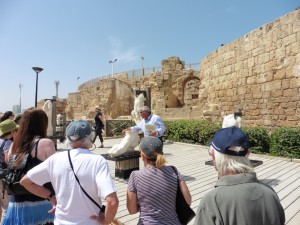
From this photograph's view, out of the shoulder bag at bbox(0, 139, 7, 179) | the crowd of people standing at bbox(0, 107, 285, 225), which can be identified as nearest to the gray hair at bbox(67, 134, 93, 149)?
the crowd of people standing at bbox(0, 107, 285, 225)

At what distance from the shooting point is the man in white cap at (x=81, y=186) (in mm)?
1830

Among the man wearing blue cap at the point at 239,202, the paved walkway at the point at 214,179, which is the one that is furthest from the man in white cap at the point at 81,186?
the paved walkway at the point at 214,179

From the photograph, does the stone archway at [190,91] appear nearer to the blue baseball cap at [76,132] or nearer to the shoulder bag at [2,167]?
the shoulder bag at [2,167]

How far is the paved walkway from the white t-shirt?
5.41 feet

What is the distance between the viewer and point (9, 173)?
235 centimetres

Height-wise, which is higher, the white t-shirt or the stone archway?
the stone archway

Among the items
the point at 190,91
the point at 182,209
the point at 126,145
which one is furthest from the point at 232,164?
the point at 190,91

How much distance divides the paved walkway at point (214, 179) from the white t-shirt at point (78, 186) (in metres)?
1.65

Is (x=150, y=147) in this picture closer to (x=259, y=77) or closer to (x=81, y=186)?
(x=81, y=186)

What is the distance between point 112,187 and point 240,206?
3.05 feet

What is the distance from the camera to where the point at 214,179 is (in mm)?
→ 5375

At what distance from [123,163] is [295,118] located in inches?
266

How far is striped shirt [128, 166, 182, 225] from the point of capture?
6.99 ft

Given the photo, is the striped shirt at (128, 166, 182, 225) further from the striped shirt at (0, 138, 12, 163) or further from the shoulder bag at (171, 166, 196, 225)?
the striped shirt at (0, 138, 12, 163)
